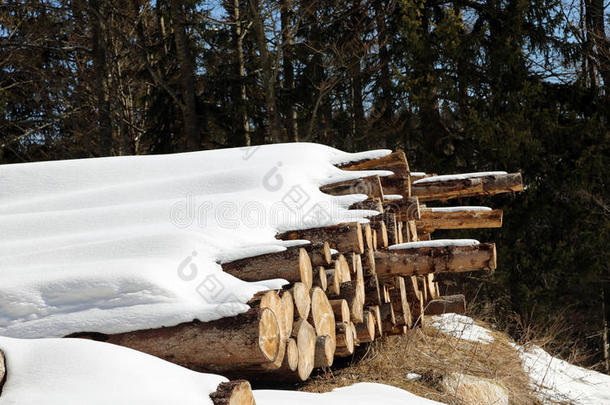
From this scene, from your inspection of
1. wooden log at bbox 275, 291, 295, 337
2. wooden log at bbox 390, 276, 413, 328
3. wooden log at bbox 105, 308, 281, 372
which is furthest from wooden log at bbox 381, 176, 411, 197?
wooden log at bbox 105, 308, 281, 372

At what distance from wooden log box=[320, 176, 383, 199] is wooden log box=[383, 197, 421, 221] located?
1.44ft

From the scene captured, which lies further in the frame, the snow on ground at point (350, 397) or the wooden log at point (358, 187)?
the wooden log at point (358, 187)

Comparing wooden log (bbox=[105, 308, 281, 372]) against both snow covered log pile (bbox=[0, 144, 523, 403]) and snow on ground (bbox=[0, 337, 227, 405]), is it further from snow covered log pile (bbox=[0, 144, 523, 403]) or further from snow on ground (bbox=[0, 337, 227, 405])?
snow on ground (bbox=[0, 337, 227, 405])

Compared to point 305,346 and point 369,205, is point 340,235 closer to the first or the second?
point 369,205

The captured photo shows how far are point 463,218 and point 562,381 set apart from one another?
1911 mm

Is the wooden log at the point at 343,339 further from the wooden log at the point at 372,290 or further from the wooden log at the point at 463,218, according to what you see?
the wooden log at the point at 463,218

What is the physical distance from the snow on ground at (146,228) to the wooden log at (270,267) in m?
0.07

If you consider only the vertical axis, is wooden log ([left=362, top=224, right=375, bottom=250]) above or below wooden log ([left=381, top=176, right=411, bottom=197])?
→ below

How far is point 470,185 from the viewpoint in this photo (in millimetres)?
5789

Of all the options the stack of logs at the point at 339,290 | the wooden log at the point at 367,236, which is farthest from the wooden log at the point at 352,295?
the wooden log at the point at 367,236

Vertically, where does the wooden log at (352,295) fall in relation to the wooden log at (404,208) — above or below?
below

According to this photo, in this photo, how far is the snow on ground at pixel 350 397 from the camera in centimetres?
270

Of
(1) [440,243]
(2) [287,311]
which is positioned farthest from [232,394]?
(1) [440,243]

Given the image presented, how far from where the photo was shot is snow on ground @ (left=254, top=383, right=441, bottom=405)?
2697 millimetres
